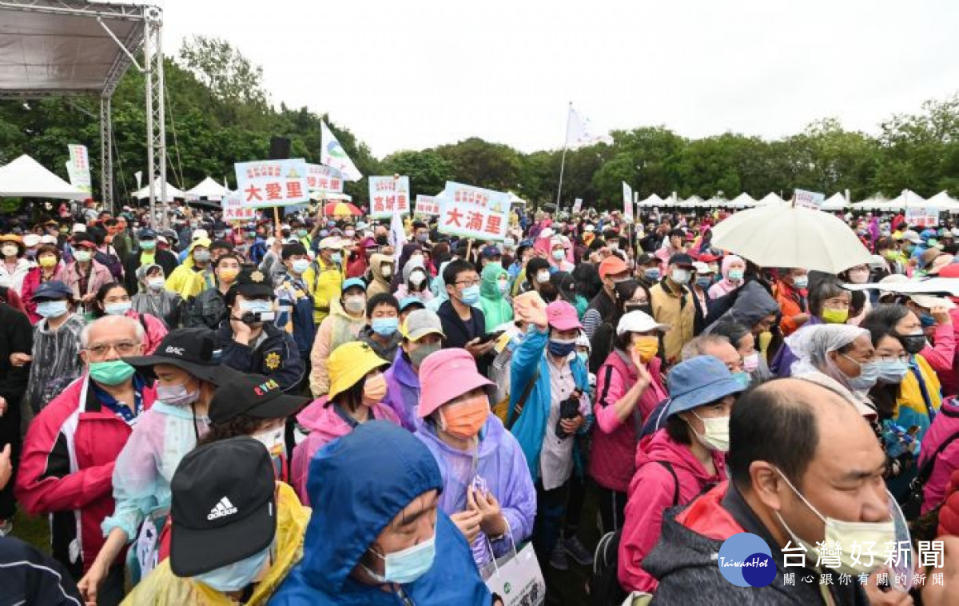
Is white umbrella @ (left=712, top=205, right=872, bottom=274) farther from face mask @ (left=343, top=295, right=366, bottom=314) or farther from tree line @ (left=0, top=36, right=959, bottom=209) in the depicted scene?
tree line @ (left=0, top=36, right=959, bottom=209)

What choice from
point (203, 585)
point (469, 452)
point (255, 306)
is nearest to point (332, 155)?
point (255, 306)

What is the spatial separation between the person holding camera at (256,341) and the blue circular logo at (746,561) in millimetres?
3003

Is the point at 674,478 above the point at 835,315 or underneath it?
underneath

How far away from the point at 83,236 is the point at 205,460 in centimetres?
903

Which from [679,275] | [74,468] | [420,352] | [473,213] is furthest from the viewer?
[473,213]

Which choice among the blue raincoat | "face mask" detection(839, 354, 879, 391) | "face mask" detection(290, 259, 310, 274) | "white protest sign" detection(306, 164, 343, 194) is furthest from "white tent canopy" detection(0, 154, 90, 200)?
"face mask" detection(839, 354, 879, 391)

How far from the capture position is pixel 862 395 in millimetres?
3354

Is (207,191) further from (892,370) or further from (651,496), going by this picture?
(651,496)

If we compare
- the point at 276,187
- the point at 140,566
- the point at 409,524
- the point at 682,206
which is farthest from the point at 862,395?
the point at 682,206

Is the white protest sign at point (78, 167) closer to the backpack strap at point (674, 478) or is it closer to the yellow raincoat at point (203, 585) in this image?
the yellow raincoat at point (203, 585)

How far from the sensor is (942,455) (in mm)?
2619

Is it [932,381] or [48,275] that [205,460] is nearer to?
[932,381]

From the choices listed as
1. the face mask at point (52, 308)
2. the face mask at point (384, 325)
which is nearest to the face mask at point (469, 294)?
the face mask at point (384, 325)

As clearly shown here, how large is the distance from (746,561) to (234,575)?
4.49ft
